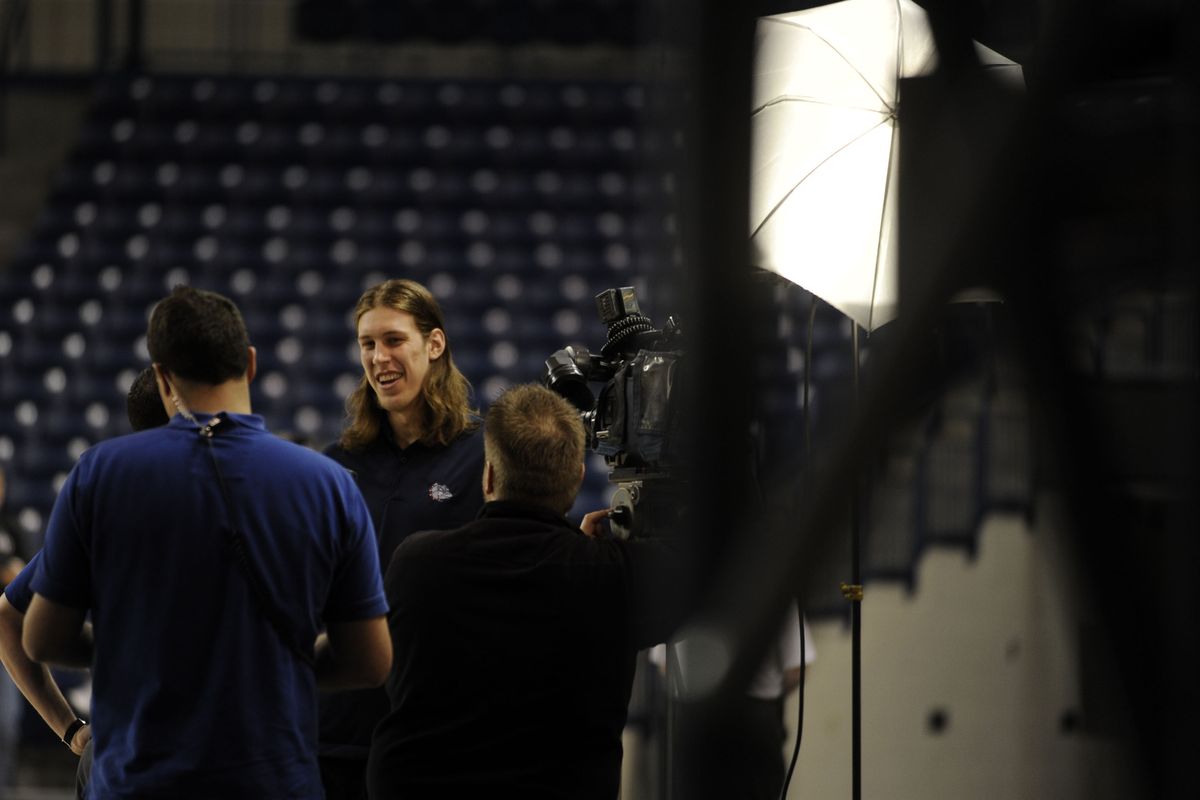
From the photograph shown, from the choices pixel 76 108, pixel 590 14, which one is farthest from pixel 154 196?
pixel 590 14

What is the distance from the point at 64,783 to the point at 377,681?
12.9ft

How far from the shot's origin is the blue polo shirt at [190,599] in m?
1.52

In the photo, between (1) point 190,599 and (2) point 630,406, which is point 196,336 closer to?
(1) point 190,599

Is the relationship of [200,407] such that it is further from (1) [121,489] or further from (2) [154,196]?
(2) [154,196]

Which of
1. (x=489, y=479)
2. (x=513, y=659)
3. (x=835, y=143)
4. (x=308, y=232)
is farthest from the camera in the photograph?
(x=308, y=232)

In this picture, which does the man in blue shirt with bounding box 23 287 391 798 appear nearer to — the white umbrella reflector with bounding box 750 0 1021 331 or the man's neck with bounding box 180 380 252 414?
the man's neck with bounding box 180 380 252 414

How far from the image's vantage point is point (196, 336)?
5.28 ft

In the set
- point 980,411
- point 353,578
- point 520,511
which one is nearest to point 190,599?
point 353,578

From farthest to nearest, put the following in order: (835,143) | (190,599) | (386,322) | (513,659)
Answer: (386,322), (513,659), (190,599), (835,143)

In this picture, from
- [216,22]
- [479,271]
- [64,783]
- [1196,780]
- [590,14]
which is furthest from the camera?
[216,22]

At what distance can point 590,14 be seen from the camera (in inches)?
368

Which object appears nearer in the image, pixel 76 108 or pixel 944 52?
pixel 944 52

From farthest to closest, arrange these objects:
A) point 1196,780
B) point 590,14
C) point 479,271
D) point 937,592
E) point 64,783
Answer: point 590,14
point 479,271
point 64,783
point 937,592
point 1196,780

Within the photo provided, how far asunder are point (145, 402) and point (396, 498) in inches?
16.0
